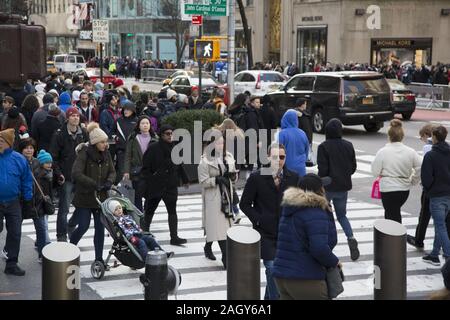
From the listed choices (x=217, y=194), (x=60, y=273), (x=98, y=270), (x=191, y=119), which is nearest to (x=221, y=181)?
(x=217, y=194)

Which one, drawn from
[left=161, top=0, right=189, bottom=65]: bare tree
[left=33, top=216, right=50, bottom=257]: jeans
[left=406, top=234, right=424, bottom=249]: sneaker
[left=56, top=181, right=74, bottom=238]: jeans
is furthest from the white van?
[left=406, top=234, right=424, bottom=249]: sneaker

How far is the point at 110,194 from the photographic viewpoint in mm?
10109

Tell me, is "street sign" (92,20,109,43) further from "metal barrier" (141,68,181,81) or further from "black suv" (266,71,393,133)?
"metal barrier" (141,68,181,81)

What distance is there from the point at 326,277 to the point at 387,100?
1861cm

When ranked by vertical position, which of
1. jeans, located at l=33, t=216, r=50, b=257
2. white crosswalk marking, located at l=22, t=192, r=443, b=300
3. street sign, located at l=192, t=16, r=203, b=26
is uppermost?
street sign, located at l=192, t=16, r=203, b=26

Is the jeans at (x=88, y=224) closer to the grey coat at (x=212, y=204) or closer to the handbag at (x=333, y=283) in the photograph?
the grey coat at (x=212, y=204)

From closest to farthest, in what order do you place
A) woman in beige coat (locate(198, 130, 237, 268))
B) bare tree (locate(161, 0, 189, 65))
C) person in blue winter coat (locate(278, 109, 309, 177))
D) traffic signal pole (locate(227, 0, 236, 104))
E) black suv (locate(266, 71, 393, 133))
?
woman in beige coat (locate(198, 130, 237, 268)) → person in blue winter coat (locate(278, 109, 309, 177)) → traffic signal pole (locate(227, 0, 236, 104)) → black suv (locate(266, 71, 393, 133)) → bare tree (locate(161, 0, 189, 65))

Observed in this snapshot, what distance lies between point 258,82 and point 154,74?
2705cm

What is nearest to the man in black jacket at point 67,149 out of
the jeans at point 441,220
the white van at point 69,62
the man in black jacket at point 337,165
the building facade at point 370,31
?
the man in black jacket at point 337,165

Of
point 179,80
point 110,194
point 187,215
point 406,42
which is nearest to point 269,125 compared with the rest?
point 187,215

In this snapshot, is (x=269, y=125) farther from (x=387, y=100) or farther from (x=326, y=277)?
(x=326, y=277)

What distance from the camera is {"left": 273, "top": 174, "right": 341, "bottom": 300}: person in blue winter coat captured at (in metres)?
6.46

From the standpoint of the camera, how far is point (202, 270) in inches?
404

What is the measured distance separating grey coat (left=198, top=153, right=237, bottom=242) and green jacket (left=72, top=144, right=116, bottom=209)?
1.13 metres
